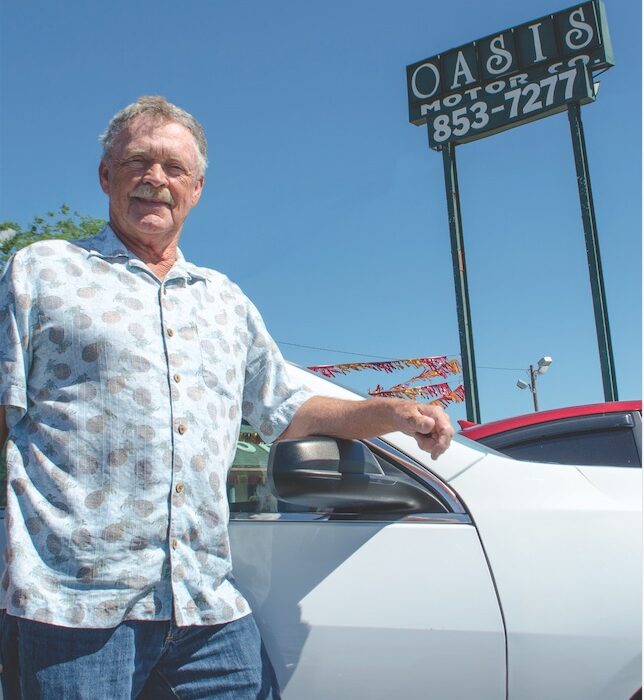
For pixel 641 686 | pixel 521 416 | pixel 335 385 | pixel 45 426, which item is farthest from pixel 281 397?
pixel 521 416

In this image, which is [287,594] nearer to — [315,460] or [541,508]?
Answer: [315,460]

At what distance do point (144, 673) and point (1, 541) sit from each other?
546mm

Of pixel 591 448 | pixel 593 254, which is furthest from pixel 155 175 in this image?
pixel 593 254

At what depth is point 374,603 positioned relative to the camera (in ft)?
5.62

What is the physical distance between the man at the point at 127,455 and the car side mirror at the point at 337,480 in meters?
0.11

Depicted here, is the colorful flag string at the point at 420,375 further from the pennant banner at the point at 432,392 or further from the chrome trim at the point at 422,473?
the chrome trim at the point at 422,473

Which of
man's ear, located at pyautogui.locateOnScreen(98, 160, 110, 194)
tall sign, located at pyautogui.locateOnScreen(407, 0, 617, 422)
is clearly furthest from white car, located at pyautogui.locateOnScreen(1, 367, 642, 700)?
tall sign, located at pyautogui.locateOnScreen(407, 0, 617, 422)

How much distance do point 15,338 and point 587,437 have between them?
3.01m

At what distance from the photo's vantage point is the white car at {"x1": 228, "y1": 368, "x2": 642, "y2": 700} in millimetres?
1672

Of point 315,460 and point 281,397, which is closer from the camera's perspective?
point 315,460

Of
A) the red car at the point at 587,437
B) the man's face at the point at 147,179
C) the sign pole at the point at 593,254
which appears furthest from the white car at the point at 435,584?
the sign pole at the point at 593,254

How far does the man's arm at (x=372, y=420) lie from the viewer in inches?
65.2

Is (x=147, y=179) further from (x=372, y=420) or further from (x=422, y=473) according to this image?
(x=422, y=473)

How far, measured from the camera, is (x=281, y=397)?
1900mm
